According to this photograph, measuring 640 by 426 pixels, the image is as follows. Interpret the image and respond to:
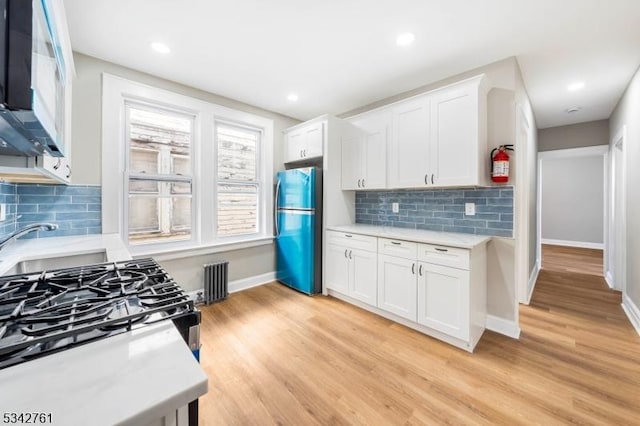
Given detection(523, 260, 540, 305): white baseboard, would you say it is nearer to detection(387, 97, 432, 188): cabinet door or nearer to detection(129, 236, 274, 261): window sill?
detection(387, 97, 432, 188): cabinet door

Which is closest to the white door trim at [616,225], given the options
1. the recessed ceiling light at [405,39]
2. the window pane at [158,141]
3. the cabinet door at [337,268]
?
the recessed ceiling light at [405,39]

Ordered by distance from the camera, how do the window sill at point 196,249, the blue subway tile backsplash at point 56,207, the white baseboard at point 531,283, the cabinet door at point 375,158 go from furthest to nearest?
the white baseboard at point 531,283 < the cabinet door at point 375,158 < the window sill at point 196,249 < the blue subway tile backsplash at point 56,207

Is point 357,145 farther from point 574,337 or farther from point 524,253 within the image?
point 574,337

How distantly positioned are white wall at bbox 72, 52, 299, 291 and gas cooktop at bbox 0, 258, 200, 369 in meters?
1.84

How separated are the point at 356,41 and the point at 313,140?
1.48 m

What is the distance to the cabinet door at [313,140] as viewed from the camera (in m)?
3.51

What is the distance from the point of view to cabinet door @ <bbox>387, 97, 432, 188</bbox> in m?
2.75

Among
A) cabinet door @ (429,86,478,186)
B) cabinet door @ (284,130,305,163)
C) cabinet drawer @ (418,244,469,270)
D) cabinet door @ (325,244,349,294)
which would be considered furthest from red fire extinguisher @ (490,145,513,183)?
cabinet door @ (284,130,305,163)

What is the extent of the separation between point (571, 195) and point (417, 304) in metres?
7.13

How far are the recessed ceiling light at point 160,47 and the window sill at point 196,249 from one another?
199 centimetres

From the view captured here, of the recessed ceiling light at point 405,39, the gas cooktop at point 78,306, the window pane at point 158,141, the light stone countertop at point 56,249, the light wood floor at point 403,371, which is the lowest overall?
the light wood floor at point 403,371

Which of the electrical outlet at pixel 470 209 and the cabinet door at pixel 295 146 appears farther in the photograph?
the cabinet door at pixel 295 146

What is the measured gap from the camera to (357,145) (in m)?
3.47

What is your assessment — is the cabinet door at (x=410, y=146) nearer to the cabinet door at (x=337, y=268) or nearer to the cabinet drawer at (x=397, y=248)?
the cabinet drawer at (x=397, y=248)
